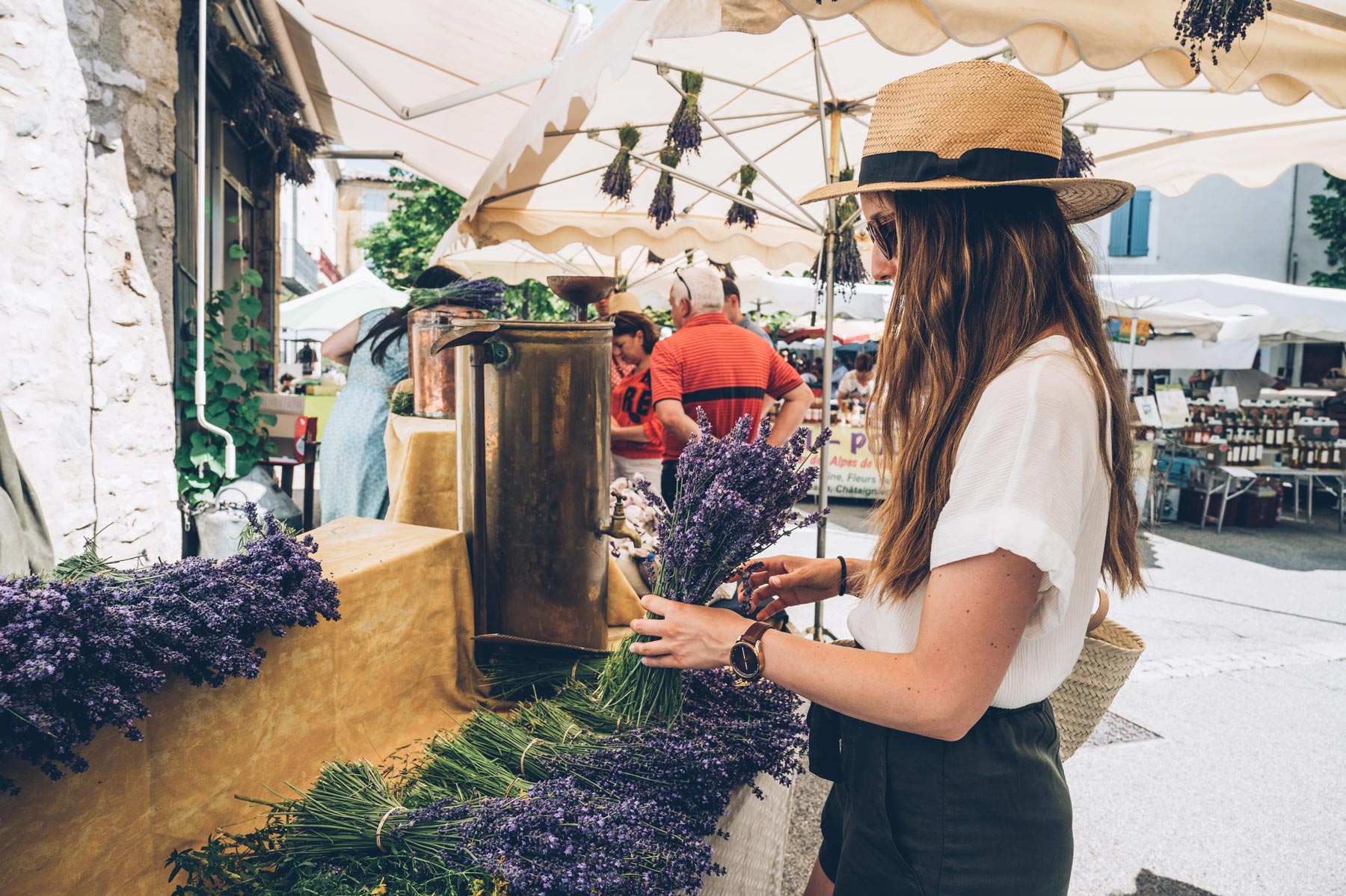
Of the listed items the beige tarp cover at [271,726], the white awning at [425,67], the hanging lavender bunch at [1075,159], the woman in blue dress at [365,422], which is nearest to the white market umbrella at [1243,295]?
the hanging lavender bunch at [1075,159]

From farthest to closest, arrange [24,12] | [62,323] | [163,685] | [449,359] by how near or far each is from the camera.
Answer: [62,323]
[24,12]
[449,359]
[163,685]

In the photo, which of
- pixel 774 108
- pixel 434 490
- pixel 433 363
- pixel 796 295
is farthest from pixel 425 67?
pixel 796 295

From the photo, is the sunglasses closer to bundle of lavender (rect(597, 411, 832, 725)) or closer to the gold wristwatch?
bundle of lavender (rect(597, 411, 832, 725))

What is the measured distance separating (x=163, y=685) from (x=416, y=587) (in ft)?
1.91

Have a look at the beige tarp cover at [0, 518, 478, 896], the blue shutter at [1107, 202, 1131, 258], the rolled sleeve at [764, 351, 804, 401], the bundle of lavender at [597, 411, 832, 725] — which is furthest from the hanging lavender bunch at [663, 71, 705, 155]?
the blue shutter at [1107, 202, 1131, 258]

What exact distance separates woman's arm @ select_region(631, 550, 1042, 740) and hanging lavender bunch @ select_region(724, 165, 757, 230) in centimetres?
414

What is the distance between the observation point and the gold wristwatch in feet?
3.82

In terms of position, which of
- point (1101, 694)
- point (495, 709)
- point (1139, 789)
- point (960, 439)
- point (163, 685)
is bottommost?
point (1139, 789)

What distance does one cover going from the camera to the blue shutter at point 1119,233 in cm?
1909

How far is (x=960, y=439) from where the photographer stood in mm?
1060

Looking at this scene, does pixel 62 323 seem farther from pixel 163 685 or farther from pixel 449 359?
pixel 163 685

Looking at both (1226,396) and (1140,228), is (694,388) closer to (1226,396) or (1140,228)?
(1226,396)

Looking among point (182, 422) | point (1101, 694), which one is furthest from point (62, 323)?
point (1101, 694)

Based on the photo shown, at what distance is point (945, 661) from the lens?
981mm
